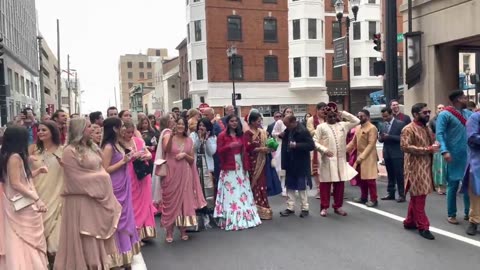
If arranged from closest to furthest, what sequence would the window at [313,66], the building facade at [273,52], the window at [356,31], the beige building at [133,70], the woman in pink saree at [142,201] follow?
the woman in pink saree at [142,201] → the building facade at [273,52] → the window at [313,66] → the window at [356,31] → the beige building at [133,70]

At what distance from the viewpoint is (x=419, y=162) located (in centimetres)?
650

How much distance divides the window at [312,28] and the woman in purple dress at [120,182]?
126ft

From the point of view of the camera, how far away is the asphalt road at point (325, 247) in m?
5.54

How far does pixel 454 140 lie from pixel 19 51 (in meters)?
47.3

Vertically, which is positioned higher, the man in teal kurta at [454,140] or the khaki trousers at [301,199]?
the man in teal kurta at [454,140]

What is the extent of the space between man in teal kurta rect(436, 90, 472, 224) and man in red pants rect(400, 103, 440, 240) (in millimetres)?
559

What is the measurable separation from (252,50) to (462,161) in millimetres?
35308

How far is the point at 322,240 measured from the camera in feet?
21.5

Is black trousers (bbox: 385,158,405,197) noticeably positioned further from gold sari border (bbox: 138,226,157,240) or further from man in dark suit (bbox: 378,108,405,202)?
gold sari border (bbox: 138,226,157,240)

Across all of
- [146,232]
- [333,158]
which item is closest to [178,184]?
[146,232]

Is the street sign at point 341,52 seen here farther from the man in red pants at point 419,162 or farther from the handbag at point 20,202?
the handbag at point 20,202

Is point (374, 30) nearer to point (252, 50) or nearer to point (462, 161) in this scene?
point (252, 50)

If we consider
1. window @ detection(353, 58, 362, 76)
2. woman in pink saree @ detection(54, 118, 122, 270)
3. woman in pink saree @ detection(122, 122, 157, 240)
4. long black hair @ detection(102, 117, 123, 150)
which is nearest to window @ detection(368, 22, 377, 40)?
window @ detection(353, 58, 362, 76)

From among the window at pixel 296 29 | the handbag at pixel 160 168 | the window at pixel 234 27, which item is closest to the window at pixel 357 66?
the window at pixel 296 29
